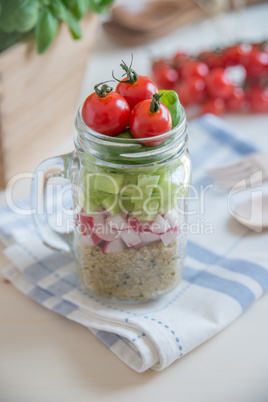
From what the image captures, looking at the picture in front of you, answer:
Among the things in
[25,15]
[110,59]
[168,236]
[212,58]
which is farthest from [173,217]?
[110,59]

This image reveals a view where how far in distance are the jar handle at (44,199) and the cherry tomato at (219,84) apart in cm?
57

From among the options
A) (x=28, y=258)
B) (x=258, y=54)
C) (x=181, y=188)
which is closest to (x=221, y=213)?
(x=181, y=188)

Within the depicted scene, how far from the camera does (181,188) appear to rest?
2.34ft

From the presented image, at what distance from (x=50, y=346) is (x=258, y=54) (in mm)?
853

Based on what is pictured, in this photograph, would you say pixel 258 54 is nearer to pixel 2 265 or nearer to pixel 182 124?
pixel 182 124

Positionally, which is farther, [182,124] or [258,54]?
[258,54]

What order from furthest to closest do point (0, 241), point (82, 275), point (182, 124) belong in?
point (0, 241)
point (82, 275)
point (182, 124)

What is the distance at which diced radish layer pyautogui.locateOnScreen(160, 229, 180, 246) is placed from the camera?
2.33 ft

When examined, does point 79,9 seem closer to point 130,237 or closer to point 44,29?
point 44,29

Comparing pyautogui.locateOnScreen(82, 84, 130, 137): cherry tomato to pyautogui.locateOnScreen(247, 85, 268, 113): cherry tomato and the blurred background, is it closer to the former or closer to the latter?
the blurred background

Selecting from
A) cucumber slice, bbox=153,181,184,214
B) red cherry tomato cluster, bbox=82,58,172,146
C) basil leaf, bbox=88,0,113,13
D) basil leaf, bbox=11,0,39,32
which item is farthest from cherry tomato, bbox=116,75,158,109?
basil leaf, bbox=88,0,113,13

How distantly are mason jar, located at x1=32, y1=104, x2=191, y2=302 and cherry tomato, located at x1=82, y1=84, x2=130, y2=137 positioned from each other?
12mm

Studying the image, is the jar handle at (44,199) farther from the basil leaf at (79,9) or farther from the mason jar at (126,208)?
the basil leaf at (79,9)

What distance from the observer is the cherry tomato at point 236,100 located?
1.22 m
